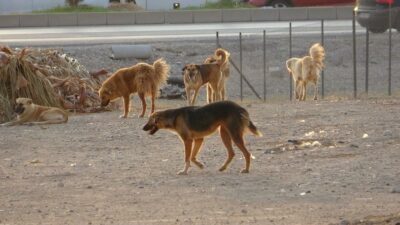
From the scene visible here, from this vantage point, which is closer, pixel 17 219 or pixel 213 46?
pixel 17 219

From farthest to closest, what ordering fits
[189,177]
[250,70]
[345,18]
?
[345,18], [250,70], [189,177]

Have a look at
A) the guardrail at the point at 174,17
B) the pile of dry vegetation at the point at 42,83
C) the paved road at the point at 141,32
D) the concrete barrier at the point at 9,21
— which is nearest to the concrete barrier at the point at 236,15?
the guardrail at the point at 174,17

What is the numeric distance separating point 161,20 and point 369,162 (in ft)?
85.7

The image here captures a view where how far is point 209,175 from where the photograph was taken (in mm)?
12281

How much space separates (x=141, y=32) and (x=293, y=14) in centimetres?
647

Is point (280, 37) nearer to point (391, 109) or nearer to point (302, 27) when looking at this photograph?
point (302, 27)

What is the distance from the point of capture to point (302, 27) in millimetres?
34281

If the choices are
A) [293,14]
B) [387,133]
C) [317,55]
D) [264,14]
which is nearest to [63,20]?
[264,14]

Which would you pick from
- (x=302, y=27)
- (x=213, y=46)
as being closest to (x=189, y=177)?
(x=213, y=46)

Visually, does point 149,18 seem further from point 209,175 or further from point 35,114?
point 209,175

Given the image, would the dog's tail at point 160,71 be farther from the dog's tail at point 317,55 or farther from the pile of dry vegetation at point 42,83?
the dog's tail at point 317,55

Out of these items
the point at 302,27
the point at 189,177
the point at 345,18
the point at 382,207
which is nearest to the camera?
the point at 382,207

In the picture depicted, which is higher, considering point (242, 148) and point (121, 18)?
point (121, 18)

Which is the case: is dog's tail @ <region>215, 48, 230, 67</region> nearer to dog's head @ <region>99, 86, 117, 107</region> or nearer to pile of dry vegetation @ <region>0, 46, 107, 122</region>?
dog's head @ <region>99, 86, 117, 107</region>
